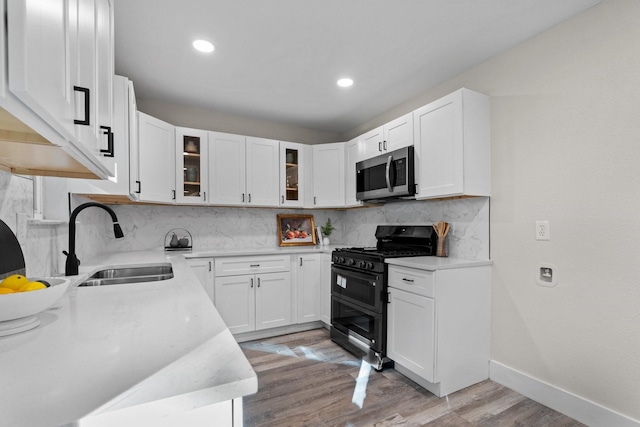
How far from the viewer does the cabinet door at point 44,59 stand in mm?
516

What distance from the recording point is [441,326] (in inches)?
87.1

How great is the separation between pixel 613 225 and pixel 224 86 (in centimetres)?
309

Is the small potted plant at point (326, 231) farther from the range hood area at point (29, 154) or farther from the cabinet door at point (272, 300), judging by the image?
the range hood area at point (29, 154)

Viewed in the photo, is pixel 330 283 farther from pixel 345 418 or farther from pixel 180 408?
pixel 180 408

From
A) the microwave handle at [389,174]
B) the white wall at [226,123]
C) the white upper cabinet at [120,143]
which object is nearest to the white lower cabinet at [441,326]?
the microwave handle at [389,174]

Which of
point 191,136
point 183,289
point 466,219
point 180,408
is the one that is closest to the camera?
point 180,408

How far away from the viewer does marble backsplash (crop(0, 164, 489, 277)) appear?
4.56 feet

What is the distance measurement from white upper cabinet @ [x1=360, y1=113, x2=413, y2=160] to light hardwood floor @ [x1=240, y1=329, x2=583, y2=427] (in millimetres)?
1980

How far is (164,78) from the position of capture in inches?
110

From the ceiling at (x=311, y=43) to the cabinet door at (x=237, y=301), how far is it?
1.87m

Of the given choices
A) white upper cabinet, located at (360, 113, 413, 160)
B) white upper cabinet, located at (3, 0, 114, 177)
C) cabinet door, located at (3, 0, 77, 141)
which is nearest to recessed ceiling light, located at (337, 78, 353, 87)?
Answer: white upper cabinet, located at (360, 113, 413, 160)

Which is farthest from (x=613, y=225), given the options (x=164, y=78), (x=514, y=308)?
(x=164, y=78)

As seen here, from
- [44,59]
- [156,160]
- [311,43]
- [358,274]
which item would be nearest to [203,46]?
[311,43]

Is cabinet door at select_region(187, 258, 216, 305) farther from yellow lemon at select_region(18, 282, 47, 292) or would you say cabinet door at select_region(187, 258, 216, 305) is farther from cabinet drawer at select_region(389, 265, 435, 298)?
yellow lemon at select_region(18, 282, 47, 292)
